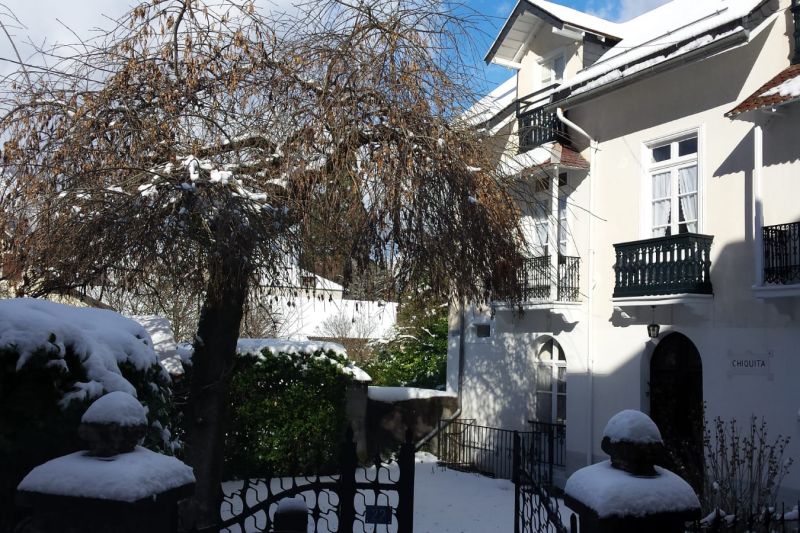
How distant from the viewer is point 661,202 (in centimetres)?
1439

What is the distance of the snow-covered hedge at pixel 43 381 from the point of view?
14.2ft

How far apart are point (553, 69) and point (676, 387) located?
8.34 meters

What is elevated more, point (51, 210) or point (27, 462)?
point (51, 210)

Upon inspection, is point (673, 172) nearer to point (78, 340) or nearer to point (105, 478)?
point (78, 340)

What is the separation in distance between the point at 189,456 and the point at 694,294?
8.97 meters

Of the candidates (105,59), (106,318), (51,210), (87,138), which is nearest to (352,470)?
(106,318)

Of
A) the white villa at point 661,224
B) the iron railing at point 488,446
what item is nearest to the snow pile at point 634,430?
the white villa at point 661,224

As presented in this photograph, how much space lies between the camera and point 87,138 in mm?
7160

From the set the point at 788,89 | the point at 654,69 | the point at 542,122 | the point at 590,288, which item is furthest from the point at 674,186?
the point at 542,122

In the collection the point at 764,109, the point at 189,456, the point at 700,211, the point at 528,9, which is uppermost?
the point at 528,9

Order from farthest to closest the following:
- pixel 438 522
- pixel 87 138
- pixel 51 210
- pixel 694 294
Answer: pixel 694 294 < pixel 438 522 < pixel 87 138 < pixel 51 210

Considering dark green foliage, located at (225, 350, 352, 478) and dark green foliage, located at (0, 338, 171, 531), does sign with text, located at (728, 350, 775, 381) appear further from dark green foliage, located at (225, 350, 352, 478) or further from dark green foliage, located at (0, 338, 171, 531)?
dark green foliage, located at (0, 338, 171, 531)

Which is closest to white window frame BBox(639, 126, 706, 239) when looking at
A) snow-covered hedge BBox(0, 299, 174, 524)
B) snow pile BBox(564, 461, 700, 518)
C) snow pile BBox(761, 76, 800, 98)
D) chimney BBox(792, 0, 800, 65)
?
chimney BBox(792, 0, 800, 65)

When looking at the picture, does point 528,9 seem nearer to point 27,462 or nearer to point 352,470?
point 352,470
